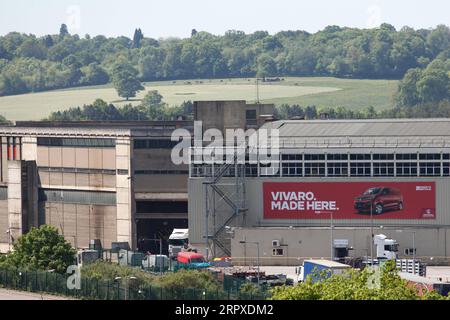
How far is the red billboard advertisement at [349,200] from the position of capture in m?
136

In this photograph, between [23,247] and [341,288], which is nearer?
[341,288]

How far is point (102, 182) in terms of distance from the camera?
156m

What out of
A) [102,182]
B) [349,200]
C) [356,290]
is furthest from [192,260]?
[356,290]

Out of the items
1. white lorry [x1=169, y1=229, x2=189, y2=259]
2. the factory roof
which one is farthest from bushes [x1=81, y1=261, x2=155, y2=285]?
the factory roof

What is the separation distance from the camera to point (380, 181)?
13612 centimetres

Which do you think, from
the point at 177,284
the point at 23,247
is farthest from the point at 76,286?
the point at 23,247

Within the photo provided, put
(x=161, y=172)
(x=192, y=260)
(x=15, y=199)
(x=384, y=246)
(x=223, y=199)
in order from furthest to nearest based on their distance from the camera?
(x=15, y=199) < (x=161, y=172) < (x=223, y=199) < (x=192, y=260) < (x=384, y=246)

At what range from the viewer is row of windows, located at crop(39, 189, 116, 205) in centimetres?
15612

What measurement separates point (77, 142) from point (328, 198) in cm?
3098

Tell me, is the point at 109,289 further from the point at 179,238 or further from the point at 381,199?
the point at 179,238

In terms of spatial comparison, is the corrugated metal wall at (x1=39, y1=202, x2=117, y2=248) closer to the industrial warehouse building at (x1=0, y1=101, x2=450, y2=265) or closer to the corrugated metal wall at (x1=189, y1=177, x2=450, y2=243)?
the industrial warehouse building at (x1=0, y1=101, x2=450, y2=265)

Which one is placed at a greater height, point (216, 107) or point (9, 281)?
point (216, 107)
